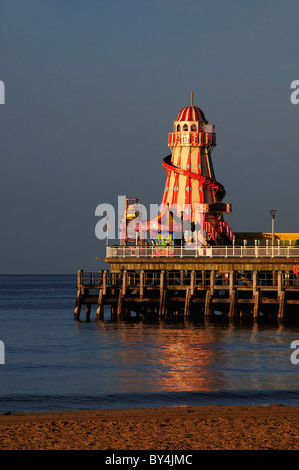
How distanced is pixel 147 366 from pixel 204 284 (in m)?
19.3

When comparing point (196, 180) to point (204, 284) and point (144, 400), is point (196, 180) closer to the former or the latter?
point (204, 284)

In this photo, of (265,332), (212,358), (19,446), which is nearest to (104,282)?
(265,332)

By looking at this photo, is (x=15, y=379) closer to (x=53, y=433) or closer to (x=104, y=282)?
(x=53, y=433)

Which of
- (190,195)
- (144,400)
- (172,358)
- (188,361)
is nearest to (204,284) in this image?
(190,195)

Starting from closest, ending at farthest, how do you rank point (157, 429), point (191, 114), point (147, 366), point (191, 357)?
1. point (157, 429)
2. point (147, 366)
3. point (191, 357)
4. point (191, 114)

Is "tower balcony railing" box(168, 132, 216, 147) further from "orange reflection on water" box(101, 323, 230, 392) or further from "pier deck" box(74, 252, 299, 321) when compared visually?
"orange reflection on water" box(101, 323, 230, 392)

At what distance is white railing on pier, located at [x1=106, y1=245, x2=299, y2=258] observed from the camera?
51.7 metres

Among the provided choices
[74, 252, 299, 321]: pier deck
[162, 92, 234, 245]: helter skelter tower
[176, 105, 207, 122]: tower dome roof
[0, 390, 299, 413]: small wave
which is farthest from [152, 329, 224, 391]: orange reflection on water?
[176, 105, 207, 122]: tower dome roof

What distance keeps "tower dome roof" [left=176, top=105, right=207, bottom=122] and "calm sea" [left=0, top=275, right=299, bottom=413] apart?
18133 millimetres

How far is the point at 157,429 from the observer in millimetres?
20516

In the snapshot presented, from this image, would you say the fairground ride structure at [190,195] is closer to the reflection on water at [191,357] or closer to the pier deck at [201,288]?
the pier deck at [201,288]

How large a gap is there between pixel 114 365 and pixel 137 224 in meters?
23.5

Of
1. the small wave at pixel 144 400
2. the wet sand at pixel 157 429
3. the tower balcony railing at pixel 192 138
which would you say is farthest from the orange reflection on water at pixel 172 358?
the tower balcony railing at pixel 192 138
